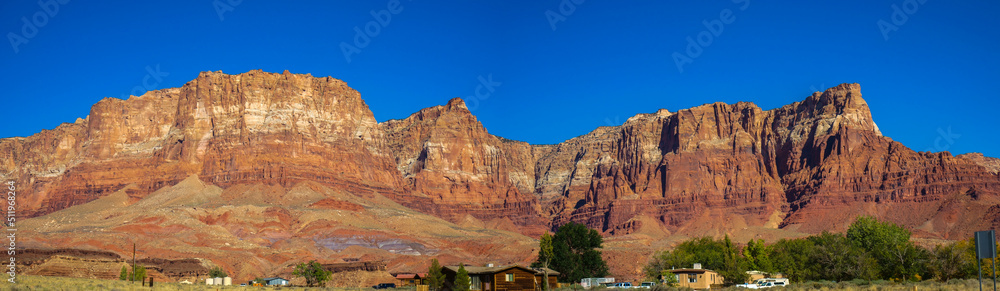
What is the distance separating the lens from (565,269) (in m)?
93.4

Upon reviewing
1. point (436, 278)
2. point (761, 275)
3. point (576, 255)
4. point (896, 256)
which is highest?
point (576, 255)

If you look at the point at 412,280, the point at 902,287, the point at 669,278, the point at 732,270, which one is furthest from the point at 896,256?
the point at 412,280

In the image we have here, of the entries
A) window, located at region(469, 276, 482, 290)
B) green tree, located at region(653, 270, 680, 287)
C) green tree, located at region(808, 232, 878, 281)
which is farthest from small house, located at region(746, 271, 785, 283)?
window, located at region(469, 276, 482, 290)

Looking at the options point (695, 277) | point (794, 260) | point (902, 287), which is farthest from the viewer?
point (794, 260)

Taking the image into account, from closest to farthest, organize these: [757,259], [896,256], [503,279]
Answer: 1. [503,279]
2. [896,256]
3. [757,259]

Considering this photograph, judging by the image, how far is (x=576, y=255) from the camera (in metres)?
95.6

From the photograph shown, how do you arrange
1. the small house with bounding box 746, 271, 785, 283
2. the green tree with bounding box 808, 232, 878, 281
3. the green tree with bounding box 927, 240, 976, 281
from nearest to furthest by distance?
the green tree with bounding box 927, 240, 976, 281, the green tree with bounding box 808, 232, 878, 281, the small house with bounding box 746, 271, 785, 283

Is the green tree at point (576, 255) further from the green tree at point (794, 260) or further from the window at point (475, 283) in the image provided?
the window at point (475, 283)

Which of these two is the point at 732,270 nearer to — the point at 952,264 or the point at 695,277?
the point at 695,277

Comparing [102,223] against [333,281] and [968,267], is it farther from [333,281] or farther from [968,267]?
[968,267]

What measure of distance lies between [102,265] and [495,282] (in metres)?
58.0

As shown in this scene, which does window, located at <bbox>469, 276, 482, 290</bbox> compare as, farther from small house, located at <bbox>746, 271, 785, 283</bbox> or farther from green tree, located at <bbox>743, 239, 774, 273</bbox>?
green tree, located at <bbox>743, 239, 774, 273</bbox>

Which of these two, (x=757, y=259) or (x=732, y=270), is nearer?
(x=732, y=270)

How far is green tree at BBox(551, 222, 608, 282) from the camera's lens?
93438mm
